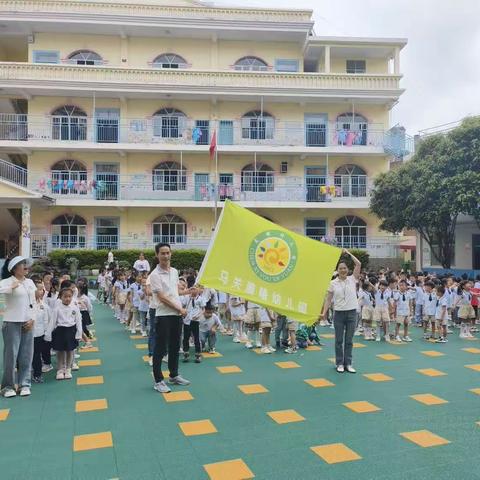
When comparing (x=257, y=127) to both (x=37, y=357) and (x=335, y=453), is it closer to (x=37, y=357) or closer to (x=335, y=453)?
(x=37, y=357)

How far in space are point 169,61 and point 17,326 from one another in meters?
21.1

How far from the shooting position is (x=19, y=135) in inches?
895

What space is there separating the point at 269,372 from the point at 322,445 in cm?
254

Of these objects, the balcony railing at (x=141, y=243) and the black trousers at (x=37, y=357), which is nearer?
the black trousers at (x=37, y=357)

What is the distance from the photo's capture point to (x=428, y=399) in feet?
17.9

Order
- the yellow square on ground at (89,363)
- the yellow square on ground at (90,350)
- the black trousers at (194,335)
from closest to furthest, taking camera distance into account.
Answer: the yellow square on ground at (89,363), the black trousers at (194,335), the yellow square on ground at (90,350)

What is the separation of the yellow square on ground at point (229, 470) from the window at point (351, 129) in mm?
21558

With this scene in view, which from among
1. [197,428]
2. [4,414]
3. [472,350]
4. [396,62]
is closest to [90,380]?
[4,414]

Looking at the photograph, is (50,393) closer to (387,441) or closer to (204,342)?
(204,342)

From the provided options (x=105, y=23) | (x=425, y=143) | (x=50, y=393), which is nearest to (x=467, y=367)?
(x=50, y=393)

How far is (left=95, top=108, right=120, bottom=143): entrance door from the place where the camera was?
23031 mm

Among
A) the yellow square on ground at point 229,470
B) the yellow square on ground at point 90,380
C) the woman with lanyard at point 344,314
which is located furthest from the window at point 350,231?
the yellow square on ground at point 229,470

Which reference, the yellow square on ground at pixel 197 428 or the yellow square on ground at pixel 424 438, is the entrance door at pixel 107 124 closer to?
the yellow square on ground at pixel 197 428

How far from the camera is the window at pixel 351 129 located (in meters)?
23.7
